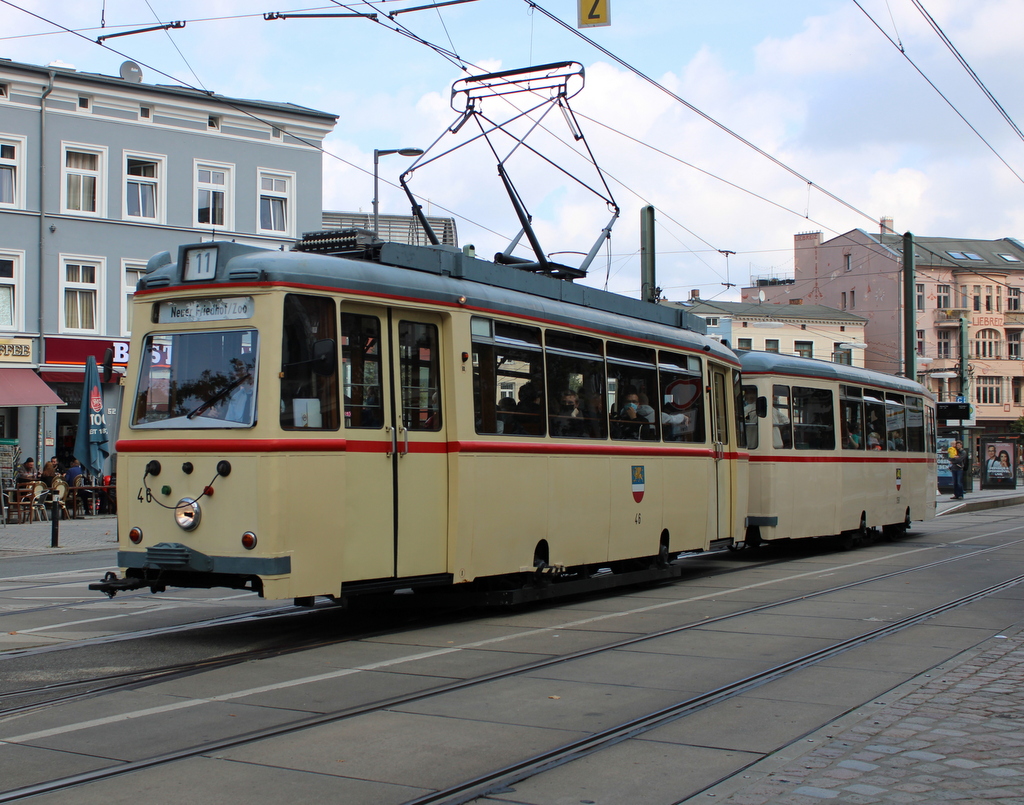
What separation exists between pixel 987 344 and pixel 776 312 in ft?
54.1

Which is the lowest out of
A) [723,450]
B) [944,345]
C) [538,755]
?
[538,755]

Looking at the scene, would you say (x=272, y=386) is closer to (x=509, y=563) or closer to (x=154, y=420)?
(x=154, y=420)

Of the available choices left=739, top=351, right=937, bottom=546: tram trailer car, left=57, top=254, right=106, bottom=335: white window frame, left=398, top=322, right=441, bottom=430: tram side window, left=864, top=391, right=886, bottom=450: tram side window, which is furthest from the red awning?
left=398, top=322, right=441, bottom=430: tram side window

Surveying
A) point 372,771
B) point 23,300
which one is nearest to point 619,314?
point 372,771

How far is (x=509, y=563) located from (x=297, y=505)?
2.79 metres

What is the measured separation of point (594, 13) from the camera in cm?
1395

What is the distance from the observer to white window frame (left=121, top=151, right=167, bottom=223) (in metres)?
32.2

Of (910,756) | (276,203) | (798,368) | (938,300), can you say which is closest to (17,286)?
(276,203)

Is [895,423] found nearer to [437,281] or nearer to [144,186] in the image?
[437,281]

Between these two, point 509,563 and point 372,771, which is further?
point 509,563

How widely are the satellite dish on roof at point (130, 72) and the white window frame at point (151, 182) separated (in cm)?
249

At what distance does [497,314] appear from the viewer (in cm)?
1082

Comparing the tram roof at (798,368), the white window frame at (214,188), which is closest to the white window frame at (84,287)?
the white window frame at (214,188)

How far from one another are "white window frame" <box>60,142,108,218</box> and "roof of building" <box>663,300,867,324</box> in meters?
43.8
